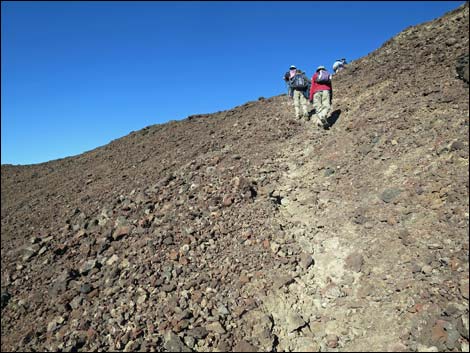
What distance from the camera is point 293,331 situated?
526cm

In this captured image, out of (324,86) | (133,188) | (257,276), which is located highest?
(324,86)

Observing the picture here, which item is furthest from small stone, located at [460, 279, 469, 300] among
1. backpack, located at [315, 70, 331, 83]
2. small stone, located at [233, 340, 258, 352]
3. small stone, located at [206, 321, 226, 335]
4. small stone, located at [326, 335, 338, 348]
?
backpack, located at [315, 70, 331, 83]

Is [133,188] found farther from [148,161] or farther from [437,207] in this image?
[437,207]

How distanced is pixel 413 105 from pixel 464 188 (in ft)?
12.0

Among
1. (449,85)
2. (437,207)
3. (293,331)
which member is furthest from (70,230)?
(449,85)

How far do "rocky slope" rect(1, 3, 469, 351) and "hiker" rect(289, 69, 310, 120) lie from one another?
87 cm

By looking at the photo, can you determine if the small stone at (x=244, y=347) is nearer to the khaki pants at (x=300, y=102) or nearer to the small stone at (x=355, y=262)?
the small stone at (x=355, y=262)

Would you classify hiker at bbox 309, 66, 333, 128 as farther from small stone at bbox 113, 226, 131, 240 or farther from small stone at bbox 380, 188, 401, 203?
small stone at bbox 113, 226, 131, 240

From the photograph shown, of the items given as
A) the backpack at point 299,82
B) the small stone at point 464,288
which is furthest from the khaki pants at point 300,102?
the small stone at point 464,288

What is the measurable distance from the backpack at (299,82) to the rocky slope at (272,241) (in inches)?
57.0

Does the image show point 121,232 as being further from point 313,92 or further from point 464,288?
point 313,92

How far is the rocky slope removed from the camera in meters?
5.22

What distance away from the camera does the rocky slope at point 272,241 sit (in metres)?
5.22

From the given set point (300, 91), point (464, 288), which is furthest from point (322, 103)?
point (464, 288)
